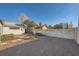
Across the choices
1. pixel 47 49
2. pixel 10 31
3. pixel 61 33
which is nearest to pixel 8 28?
pixel 10 31

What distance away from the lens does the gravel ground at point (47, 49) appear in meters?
4.91

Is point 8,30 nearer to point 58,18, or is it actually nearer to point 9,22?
point 9,22

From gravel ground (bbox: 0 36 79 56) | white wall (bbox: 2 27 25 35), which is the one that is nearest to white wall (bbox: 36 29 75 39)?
gravel ground (bbox: 0 36 79 56)

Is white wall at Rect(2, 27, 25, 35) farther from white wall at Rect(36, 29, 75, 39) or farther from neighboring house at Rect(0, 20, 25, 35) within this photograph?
white wall at Rect(36, 29, 75, 39)

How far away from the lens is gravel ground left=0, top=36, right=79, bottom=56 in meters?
4.91

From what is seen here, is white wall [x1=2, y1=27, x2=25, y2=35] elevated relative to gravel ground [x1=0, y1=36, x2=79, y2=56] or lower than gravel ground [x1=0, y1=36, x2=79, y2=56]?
elevated

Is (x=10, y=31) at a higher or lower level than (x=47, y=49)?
higher

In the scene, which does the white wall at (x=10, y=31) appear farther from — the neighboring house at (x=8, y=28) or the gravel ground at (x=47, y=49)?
the gravel ground at (x=47, y=49)

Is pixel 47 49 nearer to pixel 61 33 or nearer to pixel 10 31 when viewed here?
pixel 61 33

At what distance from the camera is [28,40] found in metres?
4.97

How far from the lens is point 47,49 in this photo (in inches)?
194

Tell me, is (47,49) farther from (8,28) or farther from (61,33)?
(8,28)

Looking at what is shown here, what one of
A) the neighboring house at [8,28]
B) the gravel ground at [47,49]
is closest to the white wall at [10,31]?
the neighboring house at [8,28]

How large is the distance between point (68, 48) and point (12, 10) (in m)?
0.97
